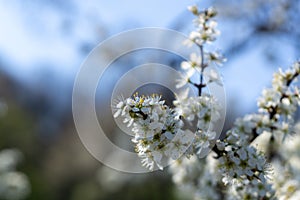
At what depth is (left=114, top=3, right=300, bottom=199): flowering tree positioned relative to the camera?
146 centimetres

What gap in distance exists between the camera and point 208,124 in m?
1.58

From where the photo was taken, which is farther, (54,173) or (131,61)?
(54,173)

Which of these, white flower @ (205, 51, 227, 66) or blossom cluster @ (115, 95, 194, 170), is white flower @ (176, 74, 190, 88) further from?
blossom cluster @ (115, 95, 194, 170)

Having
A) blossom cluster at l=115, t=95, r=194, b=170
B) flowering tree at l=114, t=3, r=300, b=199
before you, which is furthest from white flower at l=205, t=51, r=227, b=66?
blossom cluster at l=115, t=95, r=194, b=170

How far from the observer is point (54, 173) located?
581 inches

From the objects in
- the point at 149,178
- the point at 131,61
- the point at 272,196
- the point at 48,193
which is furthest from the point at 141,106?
the point at 48,193

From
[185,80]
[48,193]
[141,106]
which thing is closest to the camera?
[141,106]

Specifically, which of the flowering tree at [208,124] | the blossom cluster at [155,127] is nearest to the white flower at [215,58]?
the flowering tree at [208,124]

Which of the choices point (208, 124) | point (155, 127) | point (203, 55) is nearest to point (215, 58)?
point (203, 55)

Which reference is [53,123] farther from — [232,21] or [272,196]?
[272,196]

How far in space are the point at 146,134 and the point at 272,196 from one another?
69cm

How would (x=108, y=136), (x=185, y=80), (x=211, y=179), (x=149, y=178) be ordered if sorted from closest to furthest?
(x=185, y=80), (x=211, y=179), (x=149, y=178), (x=108, y=136)

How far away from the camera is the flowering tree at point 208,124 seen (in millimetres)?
1461

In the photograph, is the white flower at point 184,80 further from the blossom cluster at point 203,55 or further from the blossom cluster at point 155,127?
the blossom cluster at point 155,127
